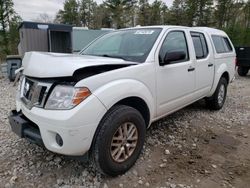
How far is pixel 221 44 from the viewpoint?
219 inches

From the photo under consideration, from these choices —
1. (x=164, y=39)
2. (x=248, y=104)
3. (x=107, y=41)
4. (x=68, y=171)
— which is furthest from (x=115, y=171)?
(x=248, y=104)

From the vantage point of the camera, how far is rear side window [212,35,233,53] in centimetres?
528

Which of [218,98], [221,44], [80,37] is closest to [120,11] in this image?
[80,37]

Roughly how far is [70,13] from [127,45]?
3747 centimetres

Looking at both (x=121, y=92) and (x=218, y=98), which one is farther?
(x=218, y=98)

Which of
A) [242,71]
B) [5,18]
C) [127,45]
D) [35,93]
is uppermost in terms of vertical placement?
[5,18]

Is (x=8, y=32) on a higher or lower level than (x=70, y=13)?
lower

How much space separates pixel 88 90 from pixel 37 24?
11.0 meters

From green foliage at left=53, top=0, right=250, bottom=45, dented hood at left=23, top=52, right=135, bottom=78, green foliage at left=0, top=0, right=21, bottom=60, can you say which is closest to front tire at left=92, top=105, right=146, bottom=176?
dented hood at left=23, top=52, right=135, bottom=78

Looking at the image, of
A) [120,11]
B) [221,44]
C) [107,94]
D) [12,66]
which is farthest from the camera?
[120,11]

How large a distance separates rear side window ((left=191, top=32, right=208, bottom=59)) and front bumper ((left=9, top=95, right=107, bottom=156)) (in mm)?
2647

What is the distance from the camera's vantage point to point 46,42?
12.7m

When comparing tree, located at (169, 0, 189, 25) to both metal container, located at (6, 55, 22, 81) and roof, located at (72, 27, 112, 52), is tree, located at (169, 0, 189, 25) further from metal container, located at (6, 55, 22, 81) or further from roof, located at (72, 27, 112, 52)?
metal container, located at (6, 55, 22, 81)

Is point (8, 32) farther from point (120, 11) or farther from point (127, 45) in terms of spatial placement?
point (127, 45)
